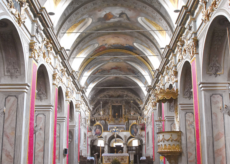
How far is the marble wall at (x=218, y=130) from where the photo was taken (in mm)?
8484

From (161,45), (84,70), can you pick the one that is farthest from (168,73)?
(84,70)

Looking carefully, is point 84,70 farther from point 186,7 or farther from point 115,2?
point 186,7

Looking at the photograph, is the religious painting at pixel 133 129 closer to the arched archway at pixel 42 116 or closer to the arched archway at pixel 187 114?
the arched archway at pixel 187 114

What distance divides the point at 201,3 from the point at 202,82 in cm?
242

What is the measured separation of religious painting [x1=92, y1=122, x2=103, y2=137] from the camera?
3103cm

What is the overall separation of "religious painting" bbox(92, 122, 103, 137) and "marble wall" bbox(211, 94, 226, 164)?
22.9 m

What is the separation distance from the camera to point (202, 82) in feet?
29.9

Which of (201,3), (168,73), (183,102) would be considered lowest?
(183,102)

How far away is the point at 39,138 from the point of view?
38.5 ft

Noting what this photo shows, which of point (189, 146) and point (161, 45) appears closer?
point (189, 146)

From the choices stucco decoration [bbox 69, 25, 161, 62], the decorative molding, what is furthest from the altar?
the decorative molding

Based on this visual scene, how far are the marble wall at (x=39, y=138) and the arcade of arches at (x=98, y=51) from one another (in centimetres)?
4

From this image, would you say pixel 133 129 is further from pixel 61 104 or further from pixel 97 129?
pixel 61 104

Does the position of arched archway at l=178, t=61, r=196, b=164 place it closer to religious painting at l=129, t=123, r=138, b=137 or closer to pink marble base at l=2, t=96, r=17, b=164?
pink marble base at l=2, t=96, r=17, b=164
